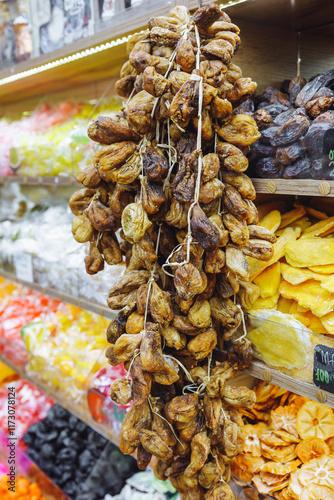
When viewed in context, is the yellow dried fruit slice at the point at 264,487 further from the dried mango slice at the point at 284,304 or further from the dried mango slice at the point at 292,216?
the dried mango slice at the point at 292,216

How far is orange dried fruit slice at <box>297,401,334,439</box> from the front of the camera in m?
1.13

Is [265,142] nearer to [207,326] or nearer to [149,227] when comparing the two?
[149,227]

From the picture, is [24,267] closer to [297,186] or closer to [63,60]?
[63,60]

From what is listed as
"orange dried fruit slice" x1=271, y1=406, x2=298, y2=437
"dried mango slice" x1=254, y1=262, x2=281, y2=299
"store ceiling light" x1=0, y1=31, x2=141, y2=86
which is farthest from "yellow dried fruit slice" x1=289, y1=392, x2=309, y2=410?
"store ceiling light" x1=0, y1=31, x2=141, y2=86

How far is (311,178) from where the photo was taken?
92 cm

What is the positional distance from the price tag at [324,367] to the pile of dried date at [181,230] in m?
0.16

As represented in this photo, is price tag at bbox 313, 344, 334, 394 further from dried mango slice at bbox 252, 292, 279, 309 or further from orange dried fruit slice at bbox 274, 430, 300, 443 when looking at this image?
orange dried fruit slice at bbox 274, 430, 300, 443

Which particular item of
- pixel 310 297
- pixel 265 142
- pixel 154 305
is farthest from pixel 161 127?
pixel 310 297

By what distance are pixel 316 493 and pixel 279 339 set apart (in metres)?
0.38

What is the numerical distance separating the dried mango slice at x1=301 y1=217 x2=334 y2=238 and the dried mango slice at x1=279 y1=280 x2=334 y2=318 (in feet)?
0.42

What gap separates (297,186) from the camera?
936 millimetres

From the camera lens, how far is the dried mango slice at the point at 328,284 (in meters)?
0.94

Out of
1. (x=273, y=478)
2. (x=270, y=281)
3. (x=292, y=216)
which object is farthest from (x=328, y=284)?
(x=273, y=478)

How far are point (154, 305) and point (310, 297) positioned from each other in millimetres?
357
